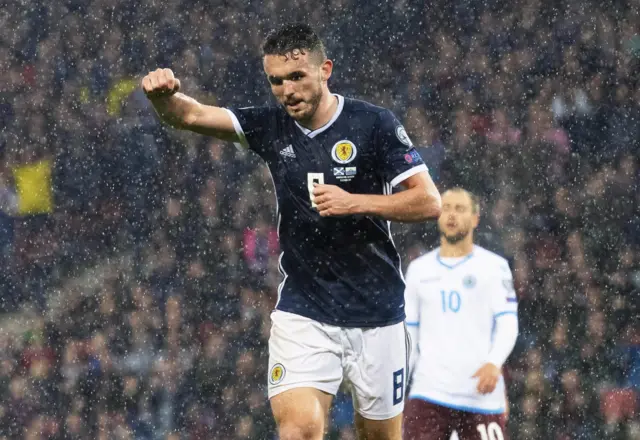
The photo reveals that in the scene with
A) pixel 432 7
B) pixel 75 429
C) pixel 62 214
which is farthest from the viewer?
pixel 432 7

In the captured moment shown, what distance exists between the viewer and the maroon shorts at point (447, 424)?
555 centimetres

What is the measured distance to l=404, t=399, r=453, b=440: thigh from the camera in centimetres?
555

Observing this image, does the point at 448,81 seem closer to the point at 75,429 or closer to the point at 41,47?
the point at 41,47

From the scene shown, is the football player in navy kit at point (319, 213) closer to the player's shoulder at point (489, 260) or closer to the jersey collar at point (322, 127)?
the jersey collar at point (322, 127)

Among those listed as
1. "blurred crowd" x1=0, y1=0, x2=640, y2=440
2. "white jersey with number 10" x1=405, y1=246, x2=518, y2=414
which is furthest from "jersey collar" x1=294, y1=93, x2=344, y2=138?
"blurred crowd" x1=0, y1=0, x2=640, y2=440

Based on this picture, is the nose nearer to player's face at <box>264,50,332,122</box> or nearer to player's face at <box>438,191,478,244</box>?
player's face at <box>264,50,332,122</box>

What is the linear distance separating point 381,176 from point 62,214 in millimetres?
4659

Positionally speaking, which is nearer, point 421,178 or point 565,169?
point 421,178

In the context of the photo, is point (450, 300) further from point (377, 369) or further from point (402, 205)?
point (402, 205)

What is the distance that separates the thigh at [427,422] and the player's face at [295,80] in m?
2.30

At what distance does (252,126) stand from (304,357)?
789mm

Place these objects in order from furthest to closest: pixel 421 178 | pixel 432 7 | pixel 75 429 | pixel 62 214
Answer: pixel 432 7 → pixel 62 214 → pixel 75 429 → pixel 421 178

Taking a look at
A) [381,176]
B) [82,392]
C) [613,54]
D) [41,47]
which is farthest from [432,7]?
[381,176]

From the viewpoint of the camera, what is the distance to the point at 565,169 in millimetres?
8164
